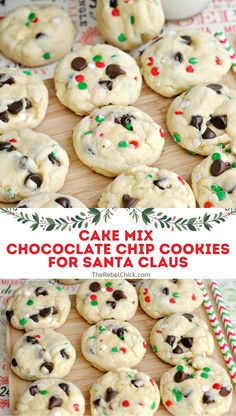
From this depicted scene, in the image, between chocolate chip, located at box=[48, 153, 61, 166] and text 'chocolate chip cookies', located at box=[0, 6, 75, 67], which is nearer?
chocolate chip, located at box=[48, 153, 61, 166]

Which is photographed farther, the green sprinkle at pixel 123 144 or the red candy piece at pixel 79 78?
the red candy piece at pixel 79 78

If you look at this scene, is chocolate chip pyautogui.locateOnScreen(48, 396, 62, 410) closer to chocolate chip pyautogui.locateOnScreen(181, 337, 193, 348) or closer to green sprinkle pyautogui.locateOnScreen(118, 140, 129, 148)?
chocolate chip pyautogui.locateOnScreen(181, 337, 193, 348)

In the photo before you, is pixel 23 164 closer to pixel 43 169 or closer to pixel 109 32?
pixel 43 169

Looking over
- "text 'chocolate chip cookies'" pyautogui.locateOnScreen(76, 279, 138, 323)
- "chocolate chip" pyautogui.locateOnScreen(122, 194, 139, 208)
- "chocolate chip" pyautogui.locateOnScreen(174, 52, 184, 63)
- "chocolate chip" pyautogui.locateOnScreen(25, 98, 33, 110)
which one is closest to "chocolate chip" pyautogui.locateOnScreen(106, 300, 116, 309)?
"text 'chocolate chip cookies'" pyautogui.locateOnScreen(76, 279, 138, 323)

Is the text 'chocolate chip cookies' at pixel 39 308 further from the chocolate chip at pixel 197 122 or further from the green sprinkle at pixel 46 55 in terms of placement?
the green sprinkle at pixel 46 55

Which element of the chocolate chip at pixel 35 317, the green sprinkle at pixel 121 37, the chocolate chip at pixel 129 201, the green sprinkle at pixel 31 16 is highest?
the green sprinkle at pixel 121 37

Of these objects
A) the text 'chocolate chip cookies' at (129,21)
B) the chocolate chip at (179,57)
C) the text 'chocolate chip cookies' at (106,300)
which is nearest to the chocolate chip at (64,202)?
the text 'chocolate chip cookies' at (106,300)

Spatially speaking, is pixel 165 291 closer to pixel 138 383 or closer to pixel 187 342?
pixel 187 342
